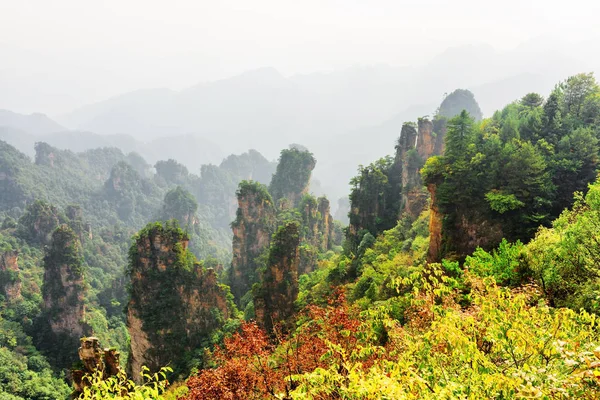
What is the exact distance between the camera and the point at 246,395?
23.2 ft

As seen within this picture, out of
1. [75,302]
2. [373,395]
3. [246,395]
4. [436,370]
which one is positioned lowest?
[75,302]

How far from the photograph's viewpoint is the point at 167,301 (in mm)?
29312

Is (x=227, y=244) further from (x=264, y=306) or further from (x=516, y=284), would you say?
(x=516, y=284)

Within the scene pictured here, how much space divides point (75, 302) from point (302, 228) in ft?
98.0

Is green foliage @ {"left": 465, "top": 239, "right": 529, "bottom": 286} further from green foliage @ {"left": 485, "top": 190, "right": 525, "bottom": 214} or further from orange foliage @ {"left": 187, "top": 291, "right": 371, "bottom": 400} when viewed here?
green foliage @ {"left": 485, "top": 190, "right": 525, "bottom": 214}

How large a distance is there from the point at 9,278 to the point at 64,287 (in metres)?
7.81

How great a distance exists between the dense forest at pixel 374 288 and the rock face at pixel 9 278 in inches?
7.7

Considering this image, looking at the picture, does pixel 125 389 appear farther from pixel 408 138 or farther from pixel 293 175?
pixel 293 175

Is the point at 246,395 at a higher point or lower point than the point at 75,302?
higher

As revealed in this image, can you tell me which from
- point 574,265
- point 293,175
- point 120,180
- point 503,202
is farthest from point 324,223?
point 120,180

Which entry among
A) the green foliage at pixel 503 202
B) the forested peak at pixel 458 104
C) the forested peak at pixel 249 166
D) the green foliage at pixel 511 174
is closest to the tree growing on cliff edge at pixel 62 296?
the green foliage at pixel 511 174

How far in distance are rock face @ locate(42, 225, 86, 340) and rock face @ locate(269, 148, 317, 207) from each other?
128ft

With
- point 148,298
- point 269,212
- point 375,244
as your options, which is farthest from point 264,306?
point 269,212

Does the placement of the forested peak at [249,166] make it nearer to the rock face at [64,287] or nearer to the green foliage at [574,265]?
the rock face at [64,287]
